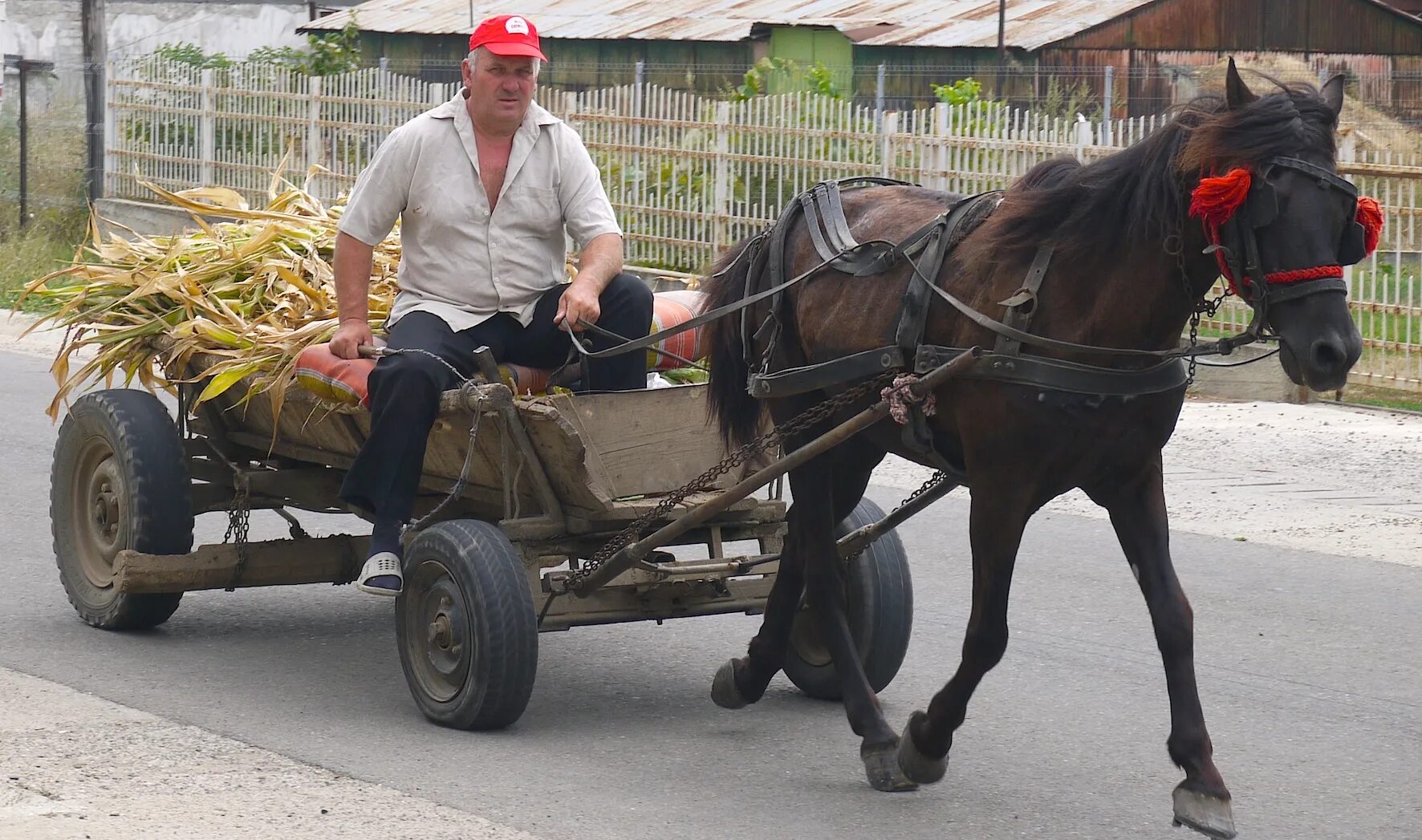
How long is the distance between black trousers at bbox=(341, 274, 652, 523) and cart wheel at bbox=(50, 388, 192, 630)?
0.90m

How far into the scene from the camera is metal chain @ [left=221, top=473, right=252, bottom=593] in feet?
19.8

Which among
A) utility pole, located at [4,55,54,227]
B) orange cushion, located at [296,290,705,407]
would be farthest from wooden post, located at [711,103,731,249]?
orange cushion, located at [296,290,705,407]

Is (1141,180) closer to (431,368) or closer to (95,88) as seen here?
(431,368)

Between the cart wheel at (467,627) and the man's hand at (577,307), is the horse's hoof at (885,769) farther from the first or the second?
the man's hand at (577,307)

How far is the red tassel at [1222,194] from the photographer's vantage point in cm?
382

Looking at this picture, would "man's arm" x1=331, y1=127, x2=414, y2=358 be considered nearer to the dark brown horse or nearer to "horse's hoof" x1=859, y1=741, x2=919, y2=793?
the dark brown horse

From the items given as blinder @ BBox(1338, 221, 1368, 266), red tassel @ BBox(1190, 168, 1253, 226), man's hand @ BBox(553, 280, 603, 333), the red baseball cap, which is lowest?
man's hand @ BBox(553, 280, 603, 333)

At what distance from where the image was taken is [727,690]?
543 centimetres

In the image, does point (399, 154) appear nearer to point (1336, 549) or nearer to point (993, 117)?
point (1336, 549)

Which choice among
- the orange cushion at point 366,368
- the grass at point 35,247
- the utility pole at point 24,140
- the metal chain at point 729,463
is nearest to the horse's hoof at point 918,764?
the metal chain at point 729,463

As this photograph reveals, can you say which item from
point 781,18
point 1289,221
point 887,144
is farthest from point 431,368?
point 781,18

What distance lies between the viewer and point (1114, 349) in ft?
13.6

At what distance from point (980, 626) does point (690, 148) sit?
1148 cm

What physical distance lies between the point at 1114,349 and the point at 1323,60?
23.3 meters
